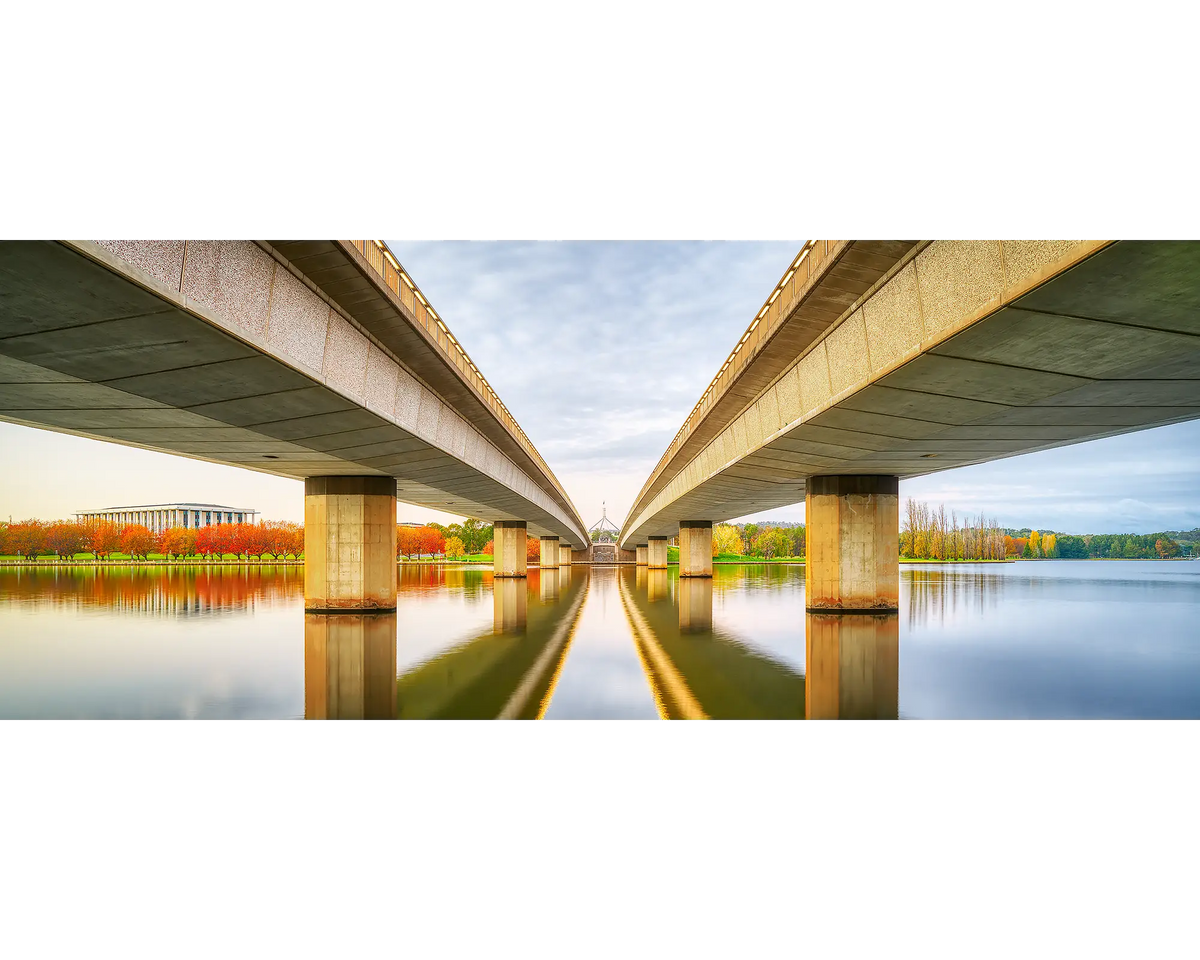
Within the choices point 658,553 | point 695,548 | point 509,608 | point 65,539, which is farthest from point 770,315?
point 65,539

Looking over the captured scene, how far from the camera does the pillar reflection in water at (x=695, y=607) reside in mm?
20453

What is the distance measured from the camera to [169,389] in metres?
9.70

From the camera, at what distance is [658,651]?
16.0 m

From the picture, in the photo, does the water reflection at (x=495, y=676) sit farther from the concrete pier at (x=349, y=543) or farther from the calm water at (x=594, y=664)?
the concrete pier at (x=349, y=543)

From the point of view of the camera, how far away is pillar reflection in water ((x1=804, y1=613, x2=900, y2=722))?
10430 mm

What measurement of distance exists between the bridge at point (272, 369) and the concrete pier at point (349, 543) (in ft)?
0.15

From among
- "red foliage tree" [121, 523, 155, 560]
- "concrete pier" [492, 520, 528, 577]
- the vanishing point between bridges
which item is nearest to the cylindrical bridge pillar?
"concrete pier" [492, 520, 528, 577]

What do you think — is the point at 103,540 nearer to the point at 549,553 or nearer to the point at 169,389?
the point at 549,553

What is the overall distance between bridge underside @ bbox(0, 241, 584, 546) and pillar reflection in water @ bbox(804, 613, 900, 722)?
926 centimetres

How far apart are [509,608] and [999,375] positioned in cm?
2059

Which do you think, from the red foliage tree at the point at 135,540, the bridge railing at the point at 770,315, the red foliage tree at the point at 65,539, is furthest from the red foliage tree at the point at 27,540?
the bridge railing at the point at 770,315
